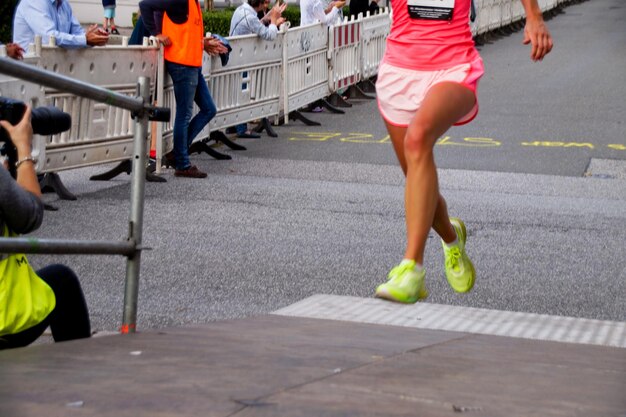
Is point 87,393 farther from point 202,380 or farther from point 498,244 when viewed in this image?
point 498,244

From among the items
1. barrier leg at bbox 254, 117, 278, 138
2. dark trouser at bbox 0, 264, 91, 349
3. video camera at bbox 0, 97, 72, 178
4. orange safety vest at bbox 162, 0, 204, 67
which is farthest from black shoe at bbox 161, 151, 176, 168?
video camera at bbox 0, 97, 72, 178

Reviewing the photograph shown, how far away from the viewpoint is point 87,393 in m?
3.25

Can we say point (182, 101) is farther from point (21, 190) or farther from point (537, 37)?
point (21, 190)

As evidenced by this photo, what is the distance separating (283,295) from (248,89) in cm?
829

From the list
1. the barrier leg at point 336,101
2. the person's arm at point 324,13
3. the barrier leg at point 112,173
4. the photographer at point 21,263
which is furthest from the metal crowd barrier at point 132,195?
the barrier leg at point 336,101

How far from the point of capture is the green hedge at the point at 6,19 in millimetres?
25875

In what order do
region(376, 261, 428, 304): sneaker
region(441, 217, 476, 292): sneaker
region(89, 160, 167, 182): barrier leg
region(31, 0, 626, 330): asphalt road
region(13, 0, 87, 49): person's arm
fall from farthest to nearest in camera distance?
1. region(89, 160, 167, 182): barrier leg
2. region(13, 0, 87, 49): person's arm
3. region(31, 0, 626, 330): asphalt road
4. region(441, 217, 476, 292): sneaker
5. region(376, 261, 428, 304): sneaker

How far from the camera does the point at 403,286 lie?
5.24 m

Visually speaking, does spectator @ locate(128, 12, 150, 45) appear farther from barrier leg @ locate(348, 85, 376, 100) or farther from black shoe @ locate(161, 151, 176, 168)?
barrier leg @ locate(348, 85, 376, 100)

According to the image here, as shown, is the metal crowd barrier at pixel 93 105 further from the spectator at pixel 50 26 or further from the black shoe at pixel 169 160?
the black shoe at pixel 169 160

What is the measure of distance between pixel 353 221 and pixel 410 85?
4.65 m

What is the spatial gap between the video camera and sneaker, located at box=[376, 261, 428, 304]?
1.56 m

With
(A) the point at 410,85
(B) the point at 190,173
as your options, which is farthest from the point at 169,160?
(A) the point at 410,85

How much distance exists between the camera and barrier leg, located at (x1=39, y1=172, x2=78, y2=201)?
1088cm
